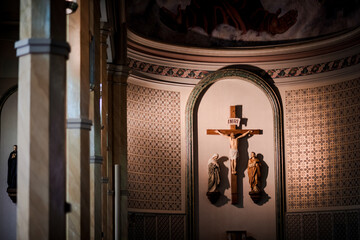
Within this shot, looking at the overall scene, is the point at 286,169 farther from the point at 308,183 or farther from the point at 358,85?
the point at 358,85

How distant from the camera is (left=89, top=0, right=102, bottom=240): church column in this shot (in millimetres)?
6516

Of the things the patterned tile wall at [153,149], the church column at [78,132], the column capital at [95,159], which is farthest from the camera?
the patterned tile wall at [153,149]

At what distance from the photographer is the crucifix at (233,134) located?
16031mm

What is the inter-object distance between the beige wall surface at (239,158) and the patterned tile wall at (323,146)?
560mm

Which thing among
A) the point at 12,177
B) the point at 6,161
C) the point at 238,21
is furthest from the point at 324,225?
the point at 12,177

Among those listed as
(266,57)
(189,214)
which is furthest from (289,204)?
(266,57)

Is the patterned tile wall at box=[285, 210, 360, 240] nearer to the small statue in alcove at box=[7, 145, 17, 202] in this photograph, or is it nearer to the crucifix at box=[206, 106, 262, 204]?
the crucifix at box=[206, 106, 262, 204]

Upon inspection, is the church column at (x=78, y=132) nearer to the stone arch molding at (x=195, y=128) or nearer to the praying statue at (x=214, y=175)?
the stone arch molding at (x=195, y=128)

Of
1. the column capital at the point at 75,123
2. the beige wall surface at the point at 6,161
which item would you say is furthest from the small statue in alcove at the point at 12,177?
the column capital at the point at 75,123

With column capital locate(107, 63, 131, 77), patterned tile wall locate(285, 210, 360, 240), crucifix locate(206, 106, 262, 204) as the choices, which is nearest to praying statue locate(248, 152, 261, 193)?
crucifix locate(206, 106, 262, 204)

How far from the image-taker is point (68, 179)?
197 inches

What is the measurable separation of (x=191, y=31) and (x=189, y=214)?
5154 mm

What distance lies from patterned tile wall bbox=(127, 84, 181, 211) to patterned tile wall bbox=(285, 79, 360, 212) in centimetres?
315

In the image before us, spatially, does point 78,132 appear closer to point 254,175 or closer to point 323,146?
point 254,175
